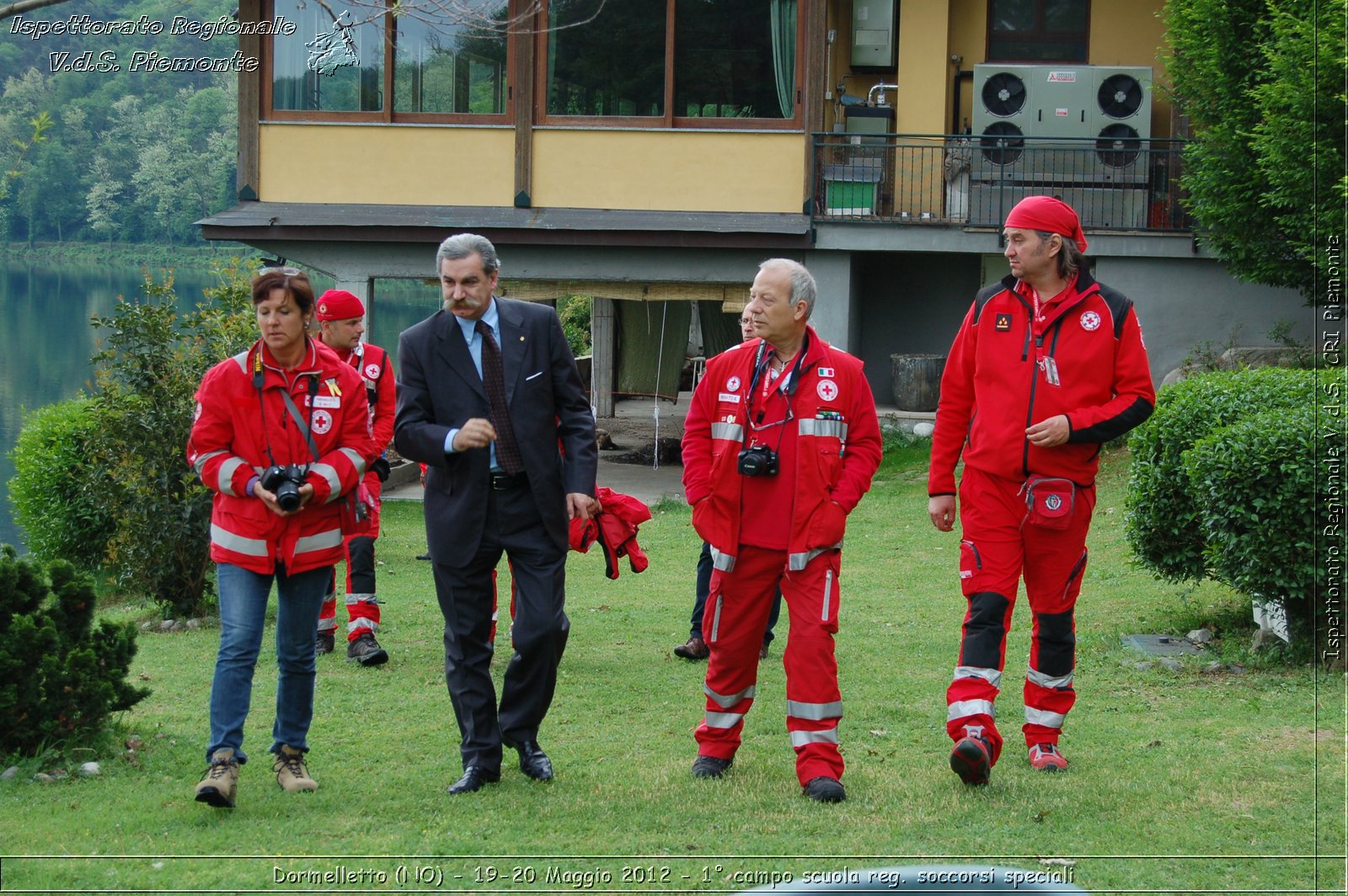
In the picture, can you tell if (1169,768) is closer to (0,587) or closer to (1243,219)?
(0,587)

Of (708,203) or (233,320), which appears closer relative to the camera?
(233,320)

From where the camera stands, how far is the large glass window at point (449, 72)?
18547 mm

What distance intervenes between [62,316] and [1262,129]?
51577 millimetres

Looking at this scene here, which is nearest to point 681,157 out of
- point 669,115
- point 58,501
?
point 669,115

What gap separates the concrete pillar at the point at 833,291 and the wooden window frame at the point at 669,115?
1.73m

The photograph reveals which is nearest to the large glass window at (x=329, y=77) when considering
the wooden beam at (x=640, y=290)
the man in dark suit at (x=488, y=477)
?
the wooden beam at (x=640, y=290)

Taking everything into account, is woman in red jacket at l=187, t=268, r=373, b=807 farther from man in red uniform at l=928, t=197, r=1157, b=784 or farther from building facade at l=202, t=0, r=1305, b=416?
building facade at l=202, t=0, r=1305, b=416

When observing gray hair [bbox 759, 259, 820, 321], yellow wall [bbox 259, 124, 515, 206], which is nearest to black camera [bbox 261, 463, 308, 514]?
gray hair [bbox 759, 259, 820, 321]

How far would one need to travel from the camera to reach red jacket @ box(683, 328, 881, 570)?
215 inches

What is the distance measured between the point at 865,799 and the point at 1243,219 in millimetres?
12447

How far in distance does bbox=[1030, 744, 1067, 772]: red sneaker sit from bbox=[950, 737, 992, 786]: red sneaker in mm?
423

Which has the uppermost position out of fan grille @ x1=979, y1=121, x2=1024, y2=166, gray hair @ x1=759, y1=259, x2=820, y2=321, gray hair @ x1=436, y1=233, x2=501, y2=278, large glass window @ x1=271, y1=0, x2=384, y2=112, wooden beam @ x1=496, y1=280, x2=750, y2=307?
large glass window @ x1=271, y1=0, x2=384, y2=112

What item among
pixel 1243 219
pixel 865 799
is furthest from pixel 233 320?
pixel 1243 219

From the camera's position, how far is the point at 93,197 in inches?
1467
